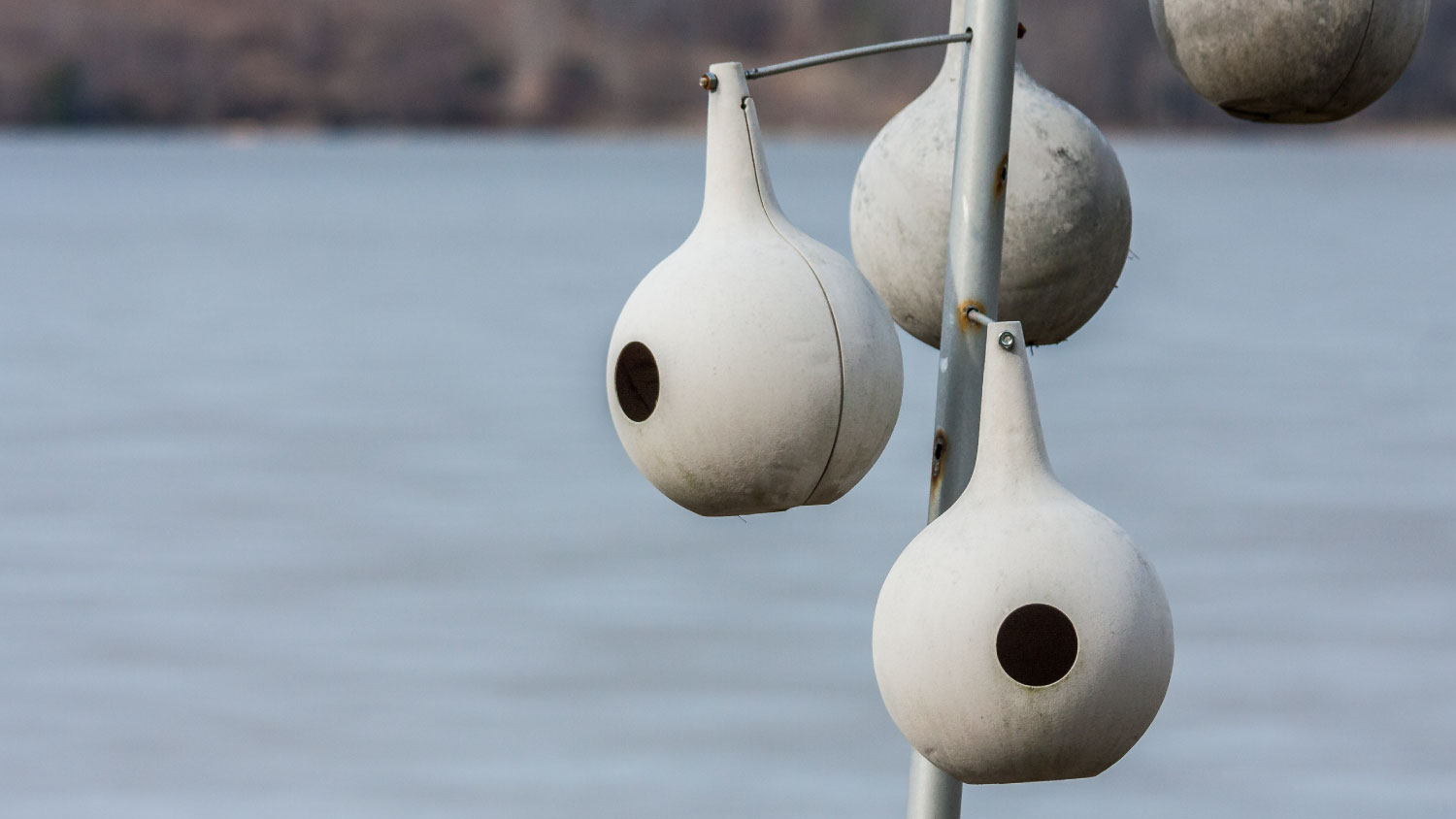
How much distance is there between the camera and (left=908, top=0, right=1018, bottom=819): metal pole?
3.66m

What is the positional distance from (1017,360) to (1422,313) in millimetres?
36816

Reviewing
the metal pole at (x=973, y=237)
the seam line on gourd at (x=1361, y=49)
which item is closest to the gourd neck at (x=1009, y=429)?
the metal pole at (x=973, y=237)

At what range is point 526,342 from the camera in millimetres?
35156

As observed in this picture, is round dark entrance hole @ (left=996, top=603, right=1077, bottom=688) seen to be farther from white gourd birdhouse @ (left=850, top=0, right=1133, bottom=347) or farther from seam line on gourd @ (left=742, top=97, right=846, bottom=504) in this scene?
white gourd birdhouse @ (left=850, top=0, right=1133, bottom=347)

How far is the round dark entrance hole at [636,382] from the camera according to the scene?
3785 millimetres

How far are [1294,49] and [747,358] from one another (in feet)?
3.98

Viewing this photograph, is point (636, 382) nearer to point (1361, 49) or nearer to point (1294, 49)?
point (1294, 49)

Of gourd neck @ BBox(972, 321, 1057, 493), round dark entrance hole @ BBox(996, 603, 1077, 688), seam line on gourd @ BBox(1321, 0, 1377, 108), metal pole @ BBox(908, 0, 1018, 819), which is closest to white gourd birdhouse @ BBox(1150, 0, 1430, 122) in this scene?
seam line on gourd @ BBox(1321, 0, 1377, 108)

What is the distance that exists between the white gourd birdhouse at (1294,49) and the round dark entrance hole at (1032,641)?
4.33ft

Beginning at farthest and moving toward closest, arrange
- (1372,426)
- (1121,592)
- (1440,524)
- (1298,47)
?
(1372,426) → (1440,524) → (1298,47) → (1121,592)

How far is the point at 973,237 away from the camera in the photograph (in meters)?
3.70

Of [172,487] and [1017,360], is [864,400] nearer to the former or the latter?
[1017,360]

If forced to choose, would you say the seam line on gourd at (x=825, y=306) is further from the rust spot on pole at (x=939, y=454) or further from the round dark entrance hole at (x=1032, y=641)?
the round dark entrance hole at (x=1032, y=641)

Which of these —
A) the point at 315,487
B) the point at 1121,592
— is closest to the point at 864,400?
the point at 1121,592
